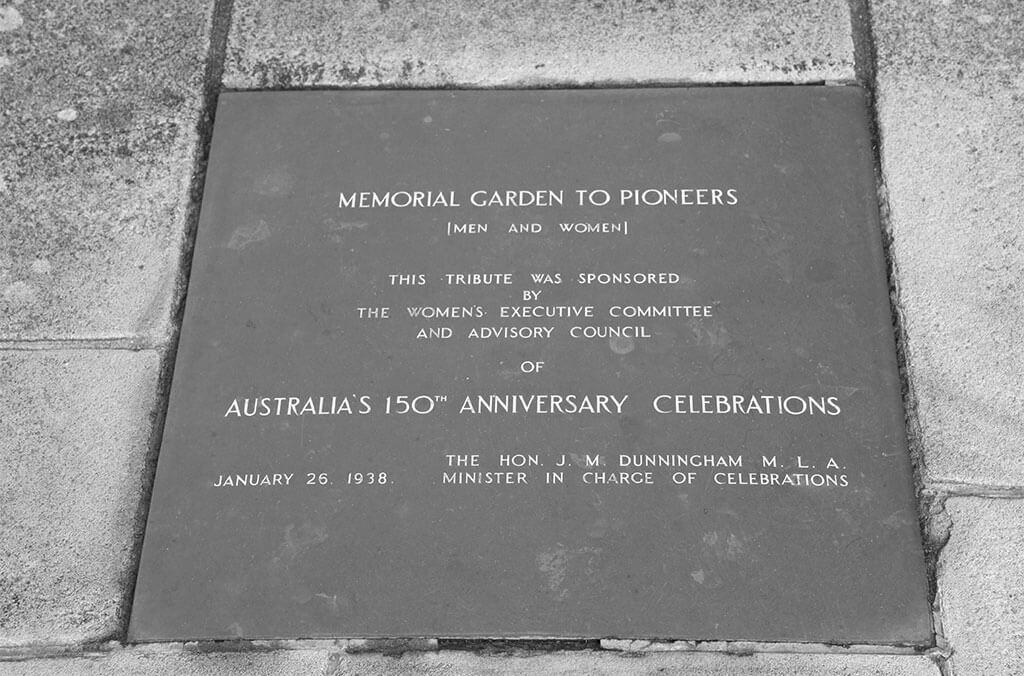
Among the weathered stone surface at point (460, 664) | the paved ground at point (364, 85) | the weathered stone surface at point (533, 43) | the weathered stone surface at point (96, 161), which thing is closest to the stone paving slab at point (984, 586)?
the paved ground at point (364, 85)

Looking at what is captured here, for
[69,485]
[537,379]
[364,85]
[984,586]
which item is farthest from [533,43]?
[984,586]

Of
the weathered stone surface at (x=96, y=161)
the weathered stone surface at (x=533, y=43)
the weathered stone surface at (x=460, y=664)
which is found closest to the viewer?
the weathered stone surface at (x=460, y=664)

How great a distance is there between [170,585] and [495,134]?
1.45m

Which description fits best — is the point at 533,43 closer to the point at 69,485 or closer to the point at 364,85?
the point at 364,85

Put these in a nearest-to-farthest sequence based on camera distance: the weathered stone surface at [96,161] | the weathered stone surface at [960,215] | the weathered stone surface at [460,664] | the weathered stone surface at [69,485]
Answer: the weathered stone surface at [460,664]
the weathered stone surface at [69,485]
the weathered stone surface at [960,215]
the weathered stone surface at [96,161]

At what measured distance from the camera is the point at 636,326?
2.54m

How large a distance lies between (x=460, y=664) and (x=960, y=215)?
1743 millimetres

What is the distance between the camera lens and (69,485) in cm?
249

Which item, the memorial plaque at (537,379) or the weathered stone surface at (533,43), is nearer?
the memorial plaque at (537,379)

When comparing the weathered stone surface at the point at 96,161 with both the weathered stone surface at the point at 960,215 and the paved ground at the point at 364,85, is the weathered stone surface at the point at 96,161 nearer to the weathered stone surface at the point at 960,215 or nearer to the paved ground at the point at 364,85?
the paved ground at the point at 364,85

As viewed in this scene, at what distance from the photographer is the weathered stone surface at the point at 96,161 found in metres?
2.70

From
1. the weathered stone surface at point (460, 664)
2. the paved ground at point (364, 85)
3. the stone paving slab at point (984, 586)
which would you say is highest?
the paved ground at point (364, 85)

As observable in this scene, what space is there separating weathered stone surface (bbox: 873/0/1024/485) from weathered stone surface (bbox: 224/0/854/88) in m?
0.22

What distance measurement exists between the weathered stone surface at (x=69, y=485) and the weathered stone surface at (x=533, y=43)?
965 millimetres
